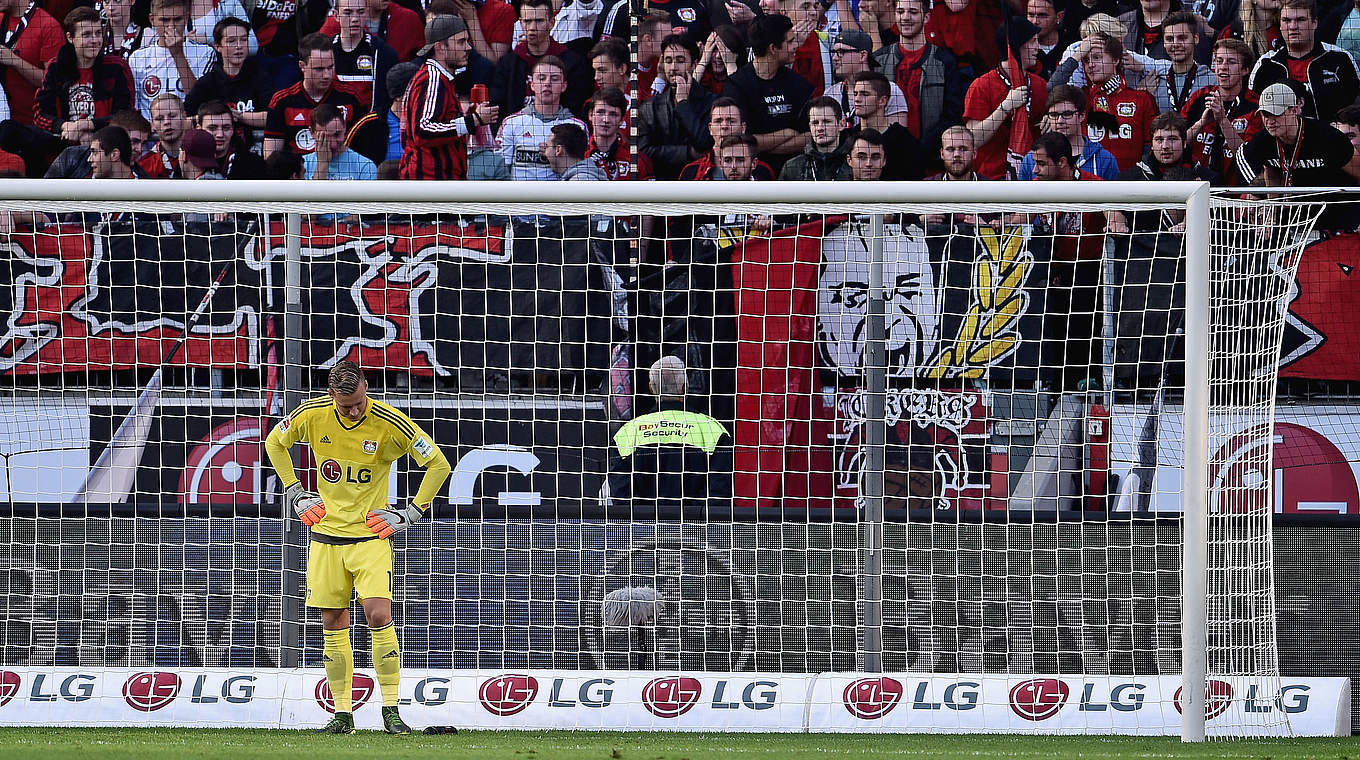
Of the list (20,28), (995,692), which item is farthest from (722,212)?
(20,28)

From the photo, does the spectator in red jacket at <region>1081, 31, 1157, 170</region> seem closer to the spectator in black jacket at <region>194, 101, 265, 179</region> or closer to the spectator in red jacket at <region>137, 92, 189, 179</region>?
the spectator in black jacket at <region>194, 101, 265, 179</region>

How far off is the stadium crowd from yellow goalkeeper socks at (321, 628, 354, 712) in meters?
4.02

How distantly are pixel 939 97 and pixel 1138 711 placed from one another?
4447 mm

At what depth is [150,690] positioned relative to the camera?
6387 millimetres

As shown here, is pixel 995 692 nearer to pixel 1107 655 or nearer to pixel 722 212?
pixel 1107 655

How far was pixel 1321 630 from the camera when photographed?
6695mm

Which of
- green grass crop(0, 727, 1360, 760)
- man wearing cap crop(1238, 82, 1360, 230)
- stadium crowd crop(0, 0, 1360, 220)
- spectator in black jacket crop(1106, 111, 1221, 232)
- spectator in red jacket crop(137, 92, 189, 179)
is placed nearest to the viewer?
green grass crop(0, 727, 1360, 760)

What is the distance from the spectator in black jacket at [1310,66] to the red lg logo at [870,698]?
5.02 metres

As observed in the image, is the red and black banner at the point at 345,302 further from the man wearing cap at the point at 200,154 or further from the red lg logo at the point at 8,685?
the red lg logo at the point at 8,685

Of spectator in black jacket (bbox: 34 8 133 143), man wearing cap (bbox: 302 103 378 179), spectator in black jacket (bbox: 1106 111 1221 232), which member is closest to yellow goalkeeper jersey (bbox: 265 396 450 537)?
man wearing cap (bbox: 302 103 378 179)

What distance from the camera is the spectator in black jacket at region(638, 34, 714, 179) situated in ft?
29.8

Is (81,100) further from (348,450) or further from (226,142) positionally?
(348,450)

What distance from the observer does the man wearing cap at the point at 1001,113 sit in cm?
906

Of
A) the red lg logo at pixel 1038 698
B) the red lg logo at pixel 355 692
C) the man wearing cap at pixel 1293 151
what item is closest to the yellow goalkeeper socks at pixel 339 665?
the red lg logo at pixel 355 692
